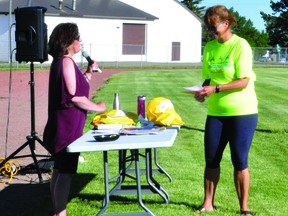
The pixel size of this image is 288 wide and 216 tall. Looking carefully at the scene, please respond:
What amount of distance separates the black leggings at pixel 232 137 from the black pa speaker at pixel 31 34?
3.21m

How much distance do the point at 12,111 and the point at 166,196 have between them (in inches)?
418

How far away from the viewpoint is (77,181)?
25.7ft

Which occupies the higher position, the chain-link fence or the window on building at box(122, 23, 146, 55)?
the window on building at box(122, 23, 146, 55)

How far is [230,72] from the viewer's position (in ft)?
18.4

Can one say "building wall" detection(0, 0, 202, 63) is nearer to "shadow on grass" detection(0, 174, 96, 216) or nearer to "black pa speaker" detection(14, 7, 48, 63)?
"black pa speaker" detection(14, 7, 48, 63)

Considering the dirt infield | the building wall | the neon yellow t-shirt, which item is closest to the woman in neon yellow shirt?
the neon yellow t-shirt

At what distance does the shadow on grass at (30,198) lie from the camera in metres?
6.52

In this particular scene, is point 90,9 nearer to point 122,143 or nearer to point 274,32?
point 274,32

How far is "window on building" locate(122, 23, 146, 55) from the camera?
54.8 metres

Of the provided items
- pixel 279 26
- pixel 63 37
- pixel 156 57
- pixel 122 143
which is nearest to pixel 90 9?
pixel 156 57

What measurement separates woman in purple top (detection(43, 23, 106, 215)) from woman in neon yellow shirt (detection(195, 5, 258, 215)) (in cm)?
118

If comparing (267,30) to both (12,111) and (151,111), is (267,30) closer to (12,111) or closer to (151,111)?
(12,111)

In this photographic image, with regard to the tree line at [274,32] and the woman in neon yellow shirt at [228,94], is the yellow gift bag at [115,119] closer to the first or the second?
the woman in neon yellow shirt at [228,94]

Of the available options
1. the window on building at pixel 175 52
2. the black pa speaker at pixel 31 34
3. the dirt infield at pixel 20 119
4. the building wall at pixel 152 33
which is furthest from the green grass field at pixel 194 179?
the window on building at pixel 175 52
